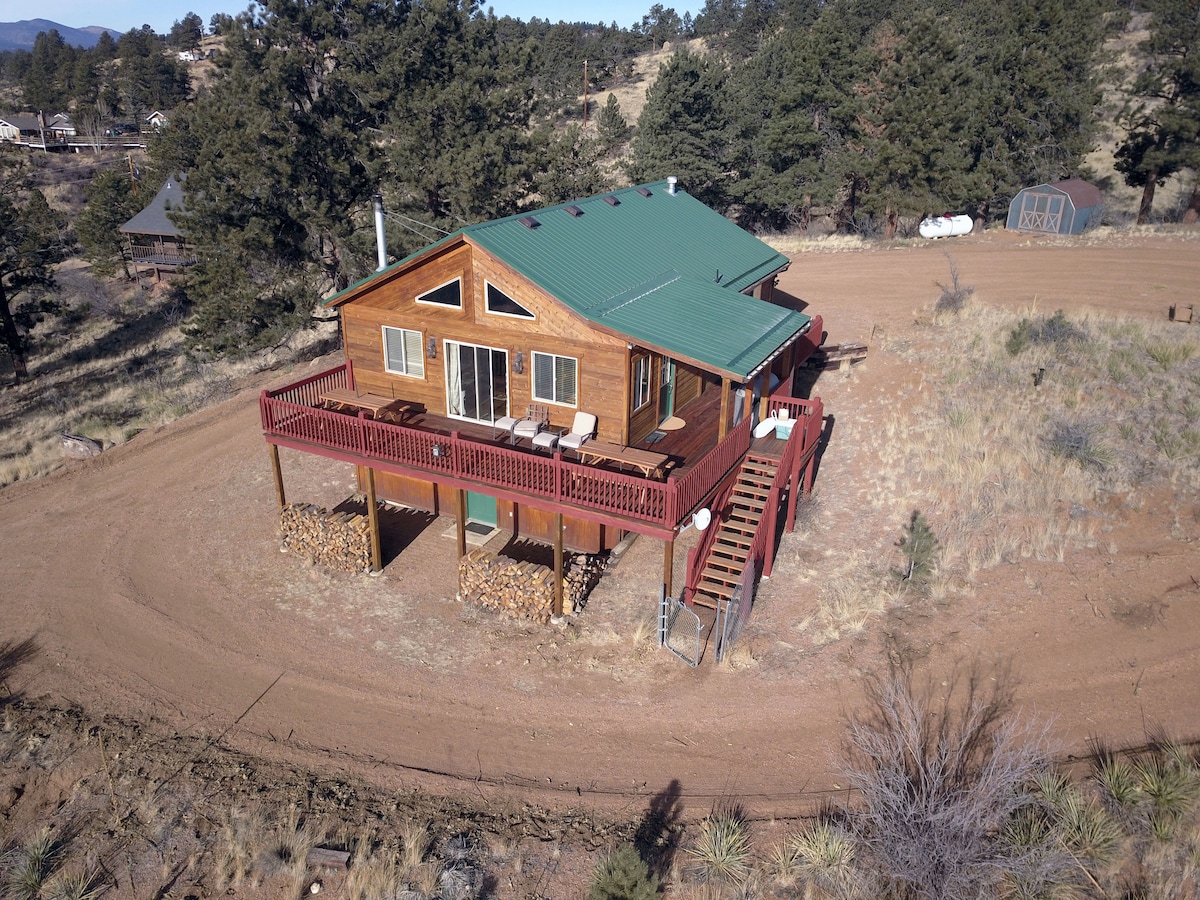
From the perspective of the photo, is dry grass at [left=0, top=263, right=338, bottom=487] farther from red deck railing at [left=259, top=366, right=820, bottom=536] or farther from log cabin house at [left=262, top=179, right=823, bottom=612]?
red deck railing at [left=259, top=366, right=820, bottom=536]

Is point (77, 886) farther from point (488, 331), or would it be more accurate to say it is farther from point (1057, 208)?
point (1057, 208)

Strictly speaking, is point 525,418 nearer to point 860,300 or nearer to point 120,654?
point 120,654

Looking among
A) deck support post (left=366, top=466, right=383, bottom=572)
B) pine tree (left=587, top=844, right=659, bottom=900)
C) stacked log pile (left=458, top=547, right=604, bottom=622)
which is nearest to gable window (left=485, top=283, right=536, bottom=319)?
deck support post (left=366, top=466, right=383, bottom=572)

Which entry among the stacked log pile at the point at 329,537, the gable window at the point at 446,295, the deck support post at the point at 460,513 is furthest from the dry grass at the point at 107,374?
the deck support post at the point at 460,513

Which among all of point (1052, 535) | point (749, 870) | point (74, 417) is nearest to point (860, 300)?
point (1052, 535)

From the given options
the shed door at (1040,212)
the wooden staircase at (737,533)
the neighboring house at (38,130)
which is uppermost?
the neighboring house at (38,130)

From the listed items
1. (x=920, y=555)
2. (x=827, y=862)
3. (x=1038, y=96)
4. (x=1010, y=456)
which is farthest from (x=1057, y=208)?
(x=827, y=862)

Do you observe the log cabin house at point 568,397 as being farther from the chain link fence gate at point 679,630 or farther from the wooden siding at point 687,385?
the chain link fence gate at point 679,630
